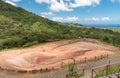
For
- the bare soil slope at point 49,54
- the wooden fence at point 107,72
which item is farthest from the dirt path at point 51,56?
the wooden fence at point 107,72

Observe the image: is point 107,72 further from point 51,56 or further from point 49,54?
point 49,54

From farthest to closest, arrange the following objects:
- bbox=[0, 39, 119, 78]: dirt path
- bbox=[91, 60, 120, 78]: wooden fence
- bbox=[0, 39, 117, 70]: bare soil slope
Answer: bbox=[0, 39, 117, 70]: bare soil slope < bbox=[0, 39, 119, 78]: dirt path < bbox=[91, 60, 120, 78]: wooden fence

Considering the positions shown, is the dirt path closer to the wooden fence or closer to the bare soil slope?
the bare soil slope

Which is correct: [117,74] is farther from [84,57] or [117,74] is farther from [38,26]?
[38,26]

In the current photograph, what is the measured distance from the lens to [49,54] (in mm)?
64500

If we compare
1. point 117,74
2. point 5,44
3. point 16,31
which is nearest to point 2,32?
point 16,31

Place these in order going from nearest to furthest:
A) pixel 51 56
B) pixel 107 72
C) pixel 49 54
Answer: pixel 107 72
pixel 51 56
pixel 49 54

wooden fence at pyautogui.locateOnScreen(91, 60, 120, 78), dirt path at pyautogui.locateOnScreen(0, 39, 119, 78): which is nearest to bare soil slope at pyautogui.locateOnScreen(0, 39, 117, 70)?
dirt path at pyautogui.locateOnScreen(0, 39, 119, 78)

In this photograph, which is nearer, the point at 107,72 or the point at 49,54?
the point at 107,72

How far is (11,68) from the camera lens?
57156 mm

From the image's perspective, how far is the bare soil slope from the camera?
59.0 meters

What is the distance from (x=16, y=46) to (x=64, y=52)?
16.1 m

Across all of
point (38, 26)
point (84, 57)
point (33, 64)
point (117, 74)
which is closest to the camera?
point (117, 74)

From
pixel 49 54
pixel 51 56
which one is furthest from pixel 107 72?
pixel 49 54
